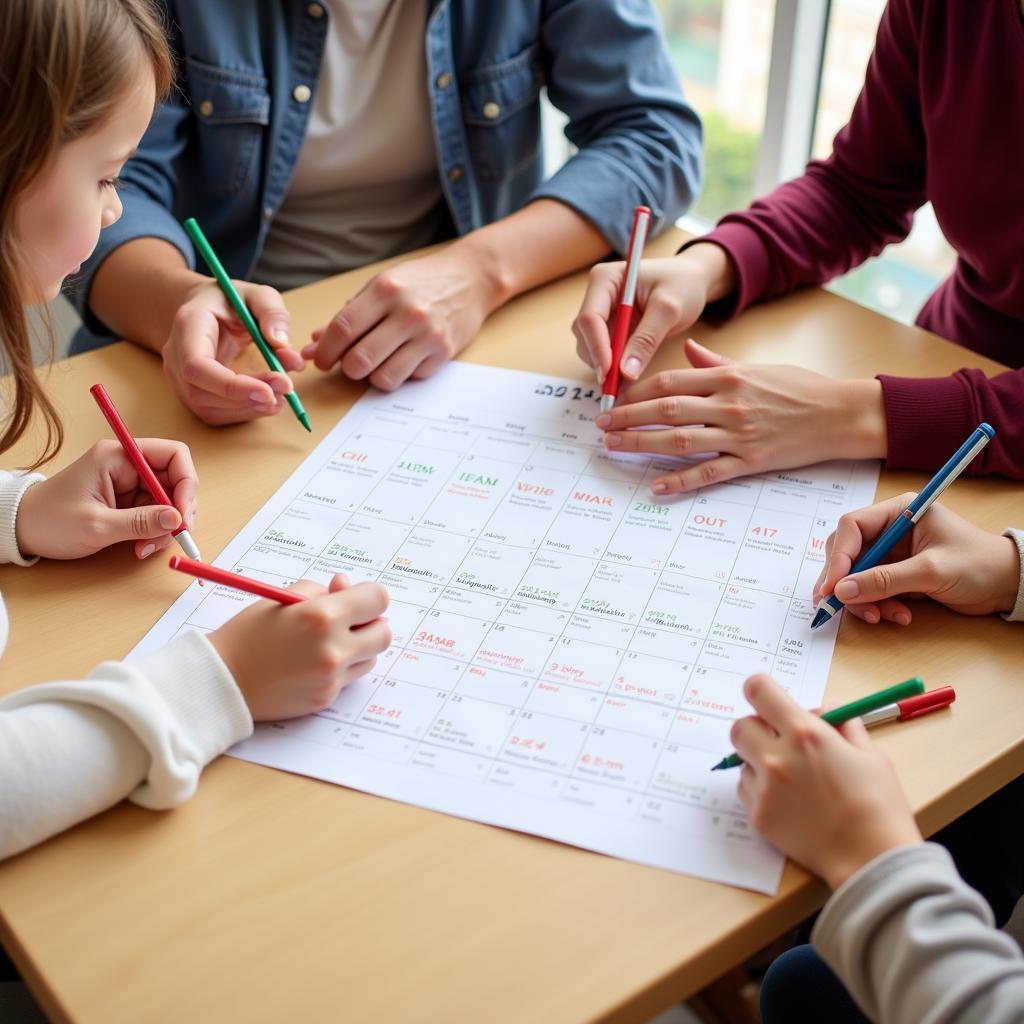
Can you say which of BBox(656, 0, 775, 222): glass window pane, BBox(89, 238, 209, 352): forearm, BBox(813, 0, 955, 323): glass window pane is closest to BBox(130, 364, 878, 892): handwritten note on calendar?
BBox(89, 238, 209, 352): forearm

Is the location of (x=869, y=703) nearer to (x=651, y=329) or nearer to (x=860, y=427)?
(x=860, y=427)

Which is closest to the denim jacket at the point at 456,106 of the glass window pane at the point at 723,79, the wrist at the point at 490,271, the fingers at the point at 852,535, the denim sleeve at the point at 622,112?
the denim sleeve at the point at 622,112

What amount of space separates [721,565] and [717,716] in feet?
0.45

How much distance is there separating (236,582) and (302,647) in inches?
2.8

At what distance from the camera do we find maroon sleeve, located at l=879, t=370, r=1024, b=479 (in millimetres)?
808

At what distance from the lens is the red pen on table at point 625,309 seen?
35.4 inches

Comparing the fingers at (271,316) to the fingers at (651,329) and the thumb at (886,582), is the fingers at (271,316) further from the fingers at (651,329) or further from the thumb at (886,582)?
the thumb at (886,582)

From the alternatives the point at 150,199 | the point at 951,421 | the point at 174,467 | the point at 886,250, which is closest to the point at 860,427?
the point at 951,421

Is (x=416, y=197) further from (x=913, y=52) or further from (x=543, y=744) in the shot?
(x=543, y=744)

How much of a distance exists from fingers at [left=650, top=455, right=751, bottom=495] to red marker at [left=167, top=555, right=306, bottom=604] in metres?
0.29

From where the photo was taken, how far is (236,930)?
0.53m

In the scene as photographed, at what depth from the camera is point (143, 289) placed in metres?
1.02

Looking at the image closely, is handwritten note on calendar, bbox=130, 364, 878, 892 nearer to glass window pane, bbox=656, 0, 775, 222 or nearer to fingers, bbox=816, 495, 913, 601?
fingers, bbox=816, 495, 913, 601

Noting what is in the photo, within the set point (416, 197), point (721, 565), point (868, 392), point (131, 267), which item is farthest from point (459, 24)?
point (721, 565)
